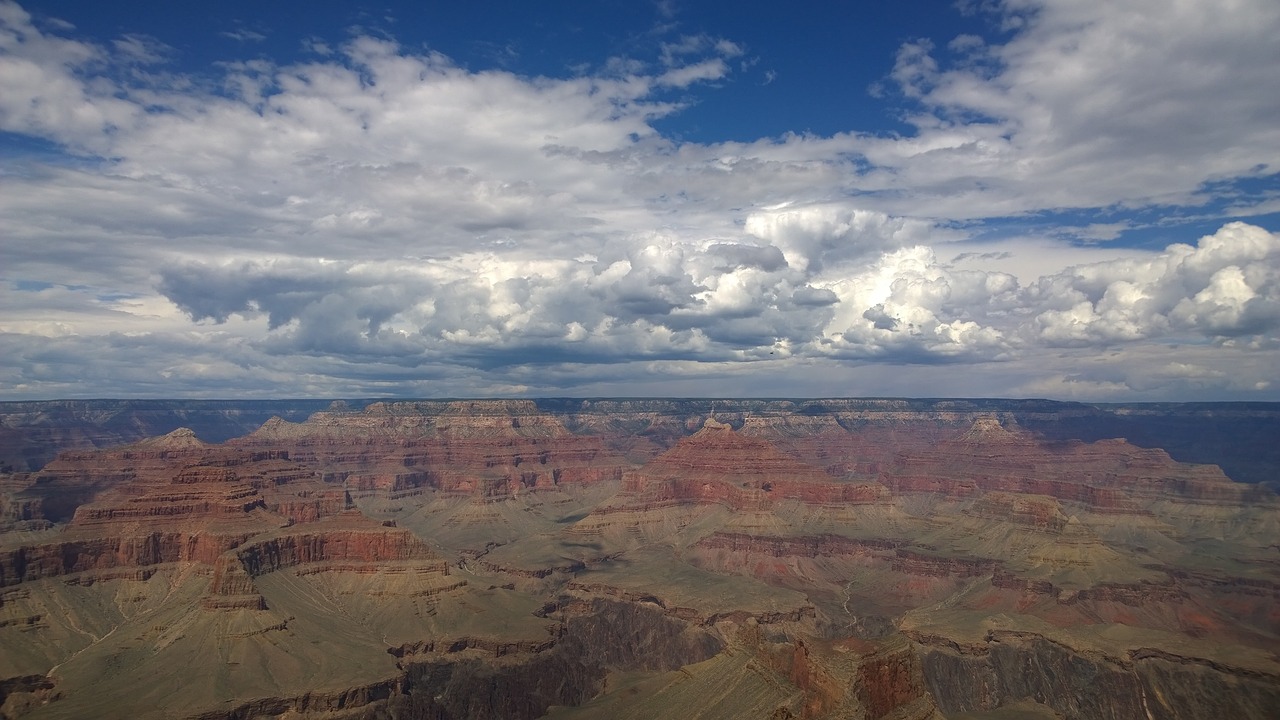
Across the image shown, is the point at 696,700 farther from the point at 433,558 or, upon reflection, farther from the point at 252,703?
the point at 433,558

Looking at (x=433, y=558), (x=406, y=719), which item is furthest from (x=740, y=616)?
(x=406, y=719)

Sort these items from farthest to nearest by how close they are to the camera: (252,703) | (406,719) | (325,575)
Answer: (325,575) < (406,719) < (252,703)

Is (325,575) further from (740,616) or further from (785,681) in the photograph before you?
(785,681)

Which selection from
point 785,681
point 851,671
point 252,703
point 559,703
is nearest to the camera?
point 851,671

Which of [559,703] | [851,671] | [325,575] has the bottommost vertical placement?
[559,703]

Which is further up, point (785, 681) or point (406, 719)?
point (785, 681)

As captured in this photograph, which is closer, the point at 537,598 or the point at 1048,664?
the point at 1048,664

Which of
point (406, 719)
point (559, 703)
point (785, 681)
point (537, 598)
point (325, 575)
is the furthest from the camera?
point (537, 598)

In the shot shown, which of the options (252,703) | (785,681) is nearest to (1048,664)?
(785,681)

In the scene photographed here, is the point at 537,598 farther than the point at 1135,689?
Yes
